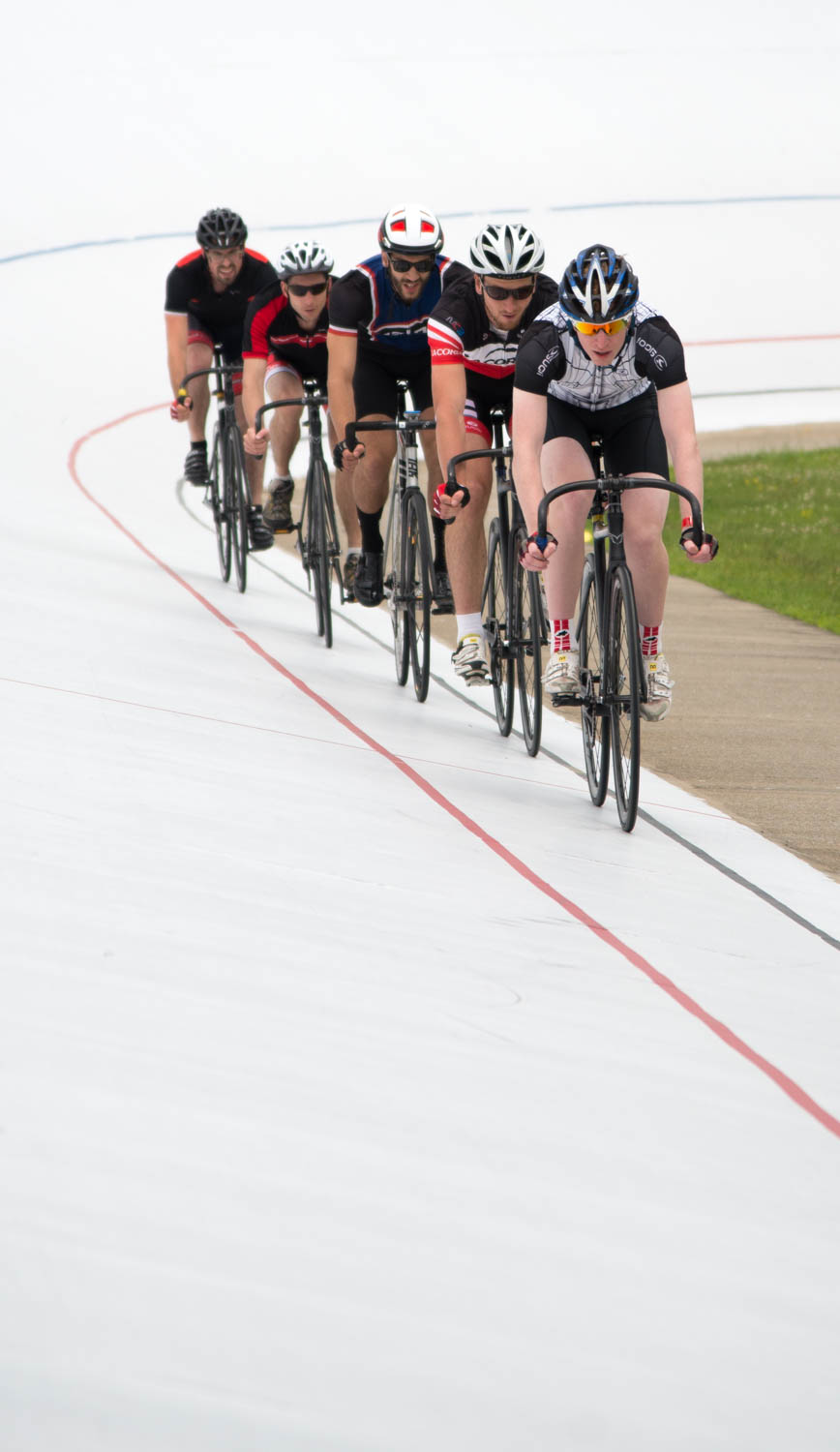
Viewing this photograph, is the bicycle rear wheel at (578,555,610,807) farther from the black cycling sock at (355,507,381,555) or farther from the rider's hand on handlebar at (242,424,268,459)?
the rider's hand on handlebar at (242,424,268,459)

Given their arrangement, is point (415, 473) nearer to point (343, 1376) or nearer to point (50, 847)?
point (50, 847)

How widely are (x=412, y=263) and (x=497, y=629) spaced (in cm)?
134

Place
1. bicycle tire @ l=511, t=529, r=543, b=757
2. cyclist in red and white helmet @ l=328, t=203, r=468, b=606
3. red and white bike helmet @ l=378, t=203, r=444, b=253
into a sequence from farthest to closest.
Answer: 1. cyclist in red and white helmet @ l=328, t=203, r=468, b=606
2. red and white bike helmet @ l=378, t=203, r=444, b=253
3. bicycle tire @ l=511, t=529, r=543, b=757

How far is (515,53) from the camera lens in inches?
952

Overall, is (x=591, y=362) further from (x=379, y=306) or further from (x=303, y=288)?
(x=303, y=288)

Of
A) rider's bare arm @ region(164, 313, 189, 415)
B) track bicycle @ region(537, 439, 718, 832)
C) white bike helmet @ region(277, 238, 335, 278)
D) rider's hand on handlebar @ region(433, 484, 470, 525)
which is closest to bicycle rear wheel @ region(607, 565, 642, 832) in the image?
track bicycle @ region(537, 439, 718, 832)

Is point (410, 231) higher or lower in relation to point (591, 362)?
higher

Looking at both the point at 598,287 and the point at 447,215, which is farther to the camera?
the point at 447,215

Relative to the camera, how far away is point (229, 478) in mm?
7598

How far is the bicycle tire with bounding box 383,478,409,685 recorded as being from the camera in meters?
5.41

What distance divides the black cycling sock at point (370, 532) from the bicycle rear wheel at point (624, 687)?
2.02 m

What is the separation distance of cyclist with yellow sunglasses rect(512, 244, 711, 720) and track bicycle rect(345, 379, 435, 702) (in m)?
0.91

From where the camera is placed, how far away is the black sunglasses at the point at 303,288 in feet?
21.1

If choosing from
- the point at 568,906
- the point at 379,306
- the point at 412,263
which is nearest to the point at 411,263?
the point at 412,263
